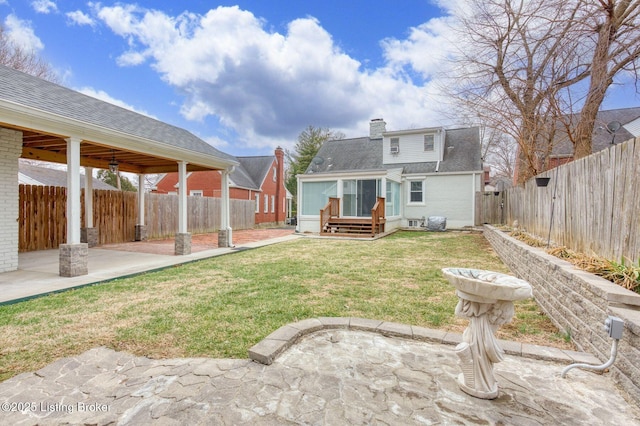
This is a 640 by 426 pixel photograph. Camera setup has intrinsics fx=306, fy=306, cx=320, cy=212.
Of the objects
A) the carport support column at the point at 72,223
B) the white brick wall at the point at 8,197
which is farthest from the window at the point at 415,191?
the white brick wall at the point at 8,197

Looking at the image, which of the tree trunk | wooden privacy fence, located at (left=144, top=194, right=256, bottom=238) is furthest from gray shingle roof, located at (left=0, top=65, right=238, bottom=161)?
the tree trunk

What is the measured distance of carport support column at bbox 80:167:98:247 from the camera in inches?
374

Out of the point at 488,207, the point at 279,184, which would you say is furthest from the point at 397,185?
the point at 279,184

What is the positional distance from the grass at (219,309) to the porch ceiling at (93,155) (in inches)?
139

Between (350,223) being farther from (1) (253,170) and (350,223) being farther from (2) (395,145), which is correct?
(1) (253,170)

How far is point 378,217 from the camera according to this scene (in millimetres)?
13156

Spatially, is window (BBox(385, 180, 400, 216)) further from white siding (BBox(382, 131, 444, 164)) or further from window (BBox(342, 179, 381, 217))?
white siding (BBox(382, 131, 444, 164))

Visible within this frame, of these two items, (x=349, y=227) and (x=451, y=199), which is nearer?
(x=349, y=227)

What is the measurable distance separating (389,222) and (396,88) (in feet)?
21.1

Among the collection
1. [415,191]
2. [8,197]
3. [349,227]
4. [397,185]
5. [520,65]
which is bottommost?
[349,227]

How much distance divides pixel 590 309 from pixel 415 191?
13979 mm

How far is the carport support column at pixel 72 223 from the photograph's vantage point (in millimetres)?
5582

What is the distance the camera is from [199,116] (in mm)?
18234

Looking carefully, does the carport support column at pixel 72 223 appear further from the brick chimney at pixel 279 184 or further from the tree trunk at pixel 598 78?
the brick chimney at pixel 279 184
